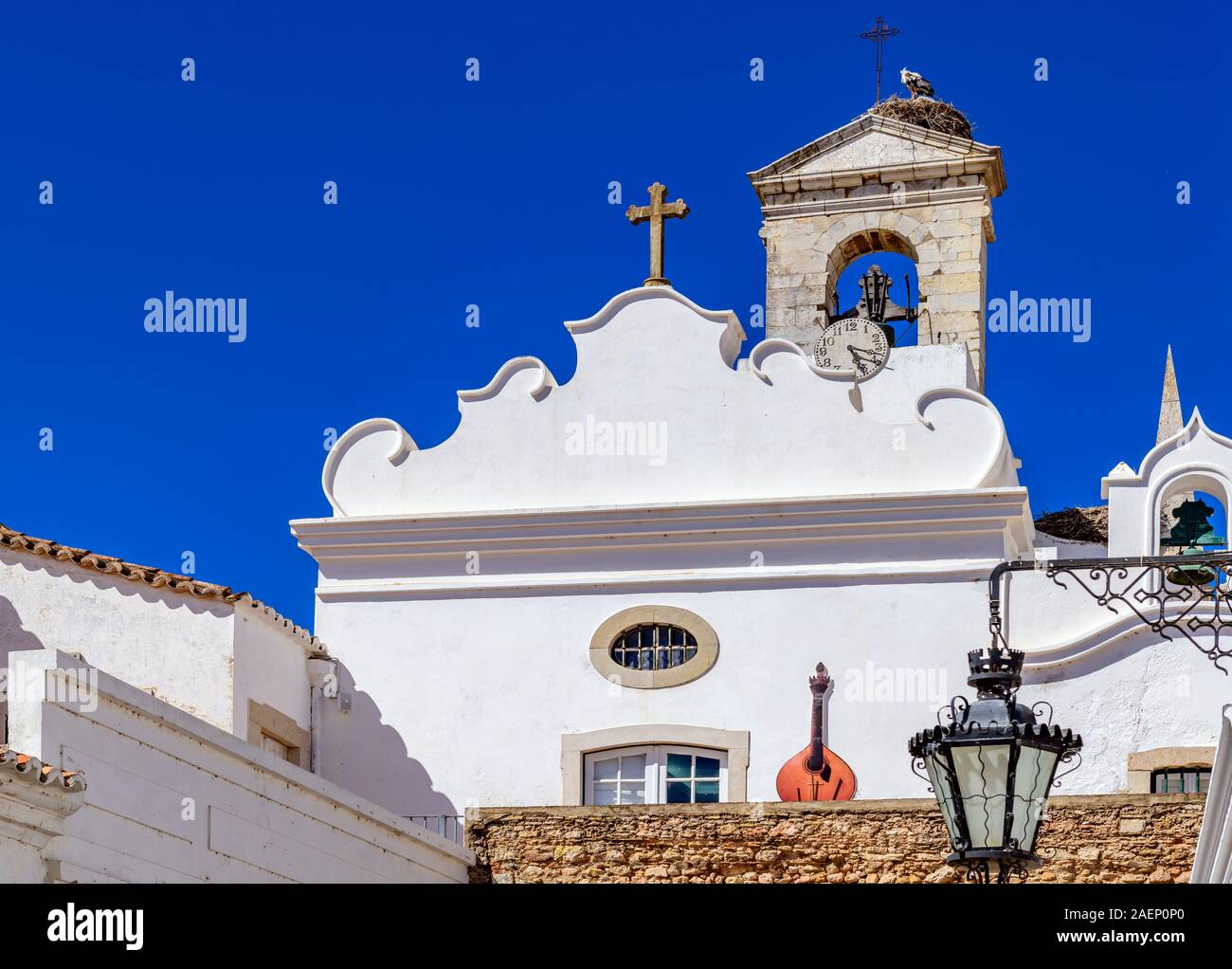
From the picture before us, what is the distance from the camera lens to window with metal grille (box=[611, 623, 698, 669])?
819 inches

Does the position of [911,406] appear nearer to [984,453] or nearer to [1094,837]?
[984,453]

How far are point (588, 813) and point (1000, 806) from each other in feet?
29.1

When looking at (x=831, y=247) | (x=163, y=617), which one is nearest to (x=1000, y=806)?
(x=163, y=617)

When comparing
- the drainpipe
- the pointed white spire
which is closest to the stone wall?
the drainpipe

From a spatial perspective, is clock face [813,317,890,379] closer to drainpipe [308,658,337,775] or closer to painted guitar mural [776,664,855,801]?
painted guitar mural [776,664,855,801]

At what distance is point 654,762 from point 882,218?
8.03m

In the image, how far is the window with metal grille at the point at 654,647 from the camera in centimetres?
2081

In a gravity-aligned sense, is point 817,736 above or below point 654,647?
below

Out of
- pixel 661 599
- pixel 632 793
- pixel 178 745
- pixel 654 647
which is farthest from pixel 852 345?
pixel 178 745

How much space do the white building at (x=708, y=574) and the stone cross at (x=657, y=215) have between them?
778mm

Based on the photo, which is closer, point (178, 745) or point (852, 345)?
point (178, 745)

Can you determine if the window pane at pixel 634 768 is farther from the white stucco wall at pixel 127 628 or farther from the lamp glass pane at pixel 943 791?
the lamp glass pane at pixel 943 791

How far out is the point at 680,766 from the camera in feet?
67.3

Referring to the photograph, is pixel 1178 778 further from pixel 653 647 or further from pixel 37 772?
pixel 37 772
